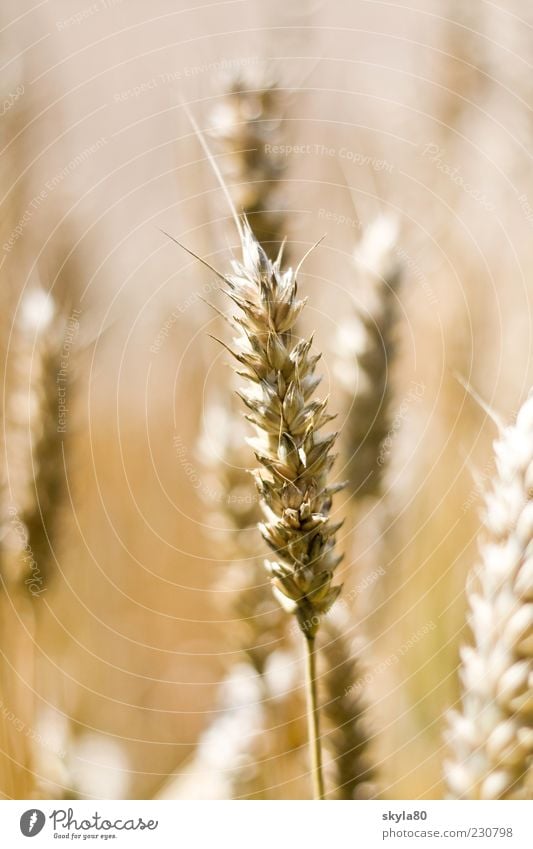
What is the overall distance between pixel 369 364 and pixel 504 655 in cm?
34

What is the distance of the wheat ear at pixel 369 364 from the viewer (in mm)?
689

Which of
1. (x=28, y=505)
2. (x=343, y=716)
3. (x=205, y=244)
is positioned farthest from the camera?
(x=205, y=244)

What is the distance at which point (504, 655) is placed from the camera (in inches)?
17.9

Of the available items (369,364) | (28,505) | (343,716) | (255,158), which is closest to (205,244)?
(255,158)

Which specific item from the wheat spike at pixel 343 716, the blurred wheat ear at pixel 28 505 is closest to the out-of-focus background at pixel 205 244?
the blurred wheat ear at pixel 28 505

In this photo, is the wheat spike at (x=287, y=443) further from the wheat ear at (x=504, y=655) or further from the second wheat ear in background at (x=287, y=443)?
the wheat ear at (x=504, y=655)

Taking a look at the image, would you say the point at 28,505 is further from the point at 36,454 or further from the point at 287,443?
the point at 287,443

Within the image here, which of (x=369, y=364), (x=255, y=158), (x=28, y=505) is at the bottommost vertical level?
(x=28, y=505)

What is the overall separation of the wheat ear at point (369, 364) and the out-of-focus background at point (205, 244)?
0.07 ft

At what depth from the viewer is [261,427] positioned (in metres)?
0.41

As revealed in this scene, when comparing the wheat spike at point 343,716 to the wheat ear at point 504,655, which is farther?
the wheat spike at point 343,716

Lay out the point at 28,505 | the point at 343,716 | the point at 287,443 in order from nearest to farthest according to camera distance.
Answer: the point at 287,443, the point at 343,716, the point at 28,505

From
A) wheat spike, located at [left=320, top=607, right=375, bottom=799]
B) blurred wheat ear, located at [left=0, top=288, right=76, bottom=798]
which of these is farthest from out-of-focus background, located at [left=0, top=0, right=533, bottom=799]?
wheat spike, located at [left=320, top=607, right=375, bottom=799]

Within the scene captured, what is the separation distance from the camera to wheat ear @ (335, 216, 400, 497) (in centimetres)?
69
